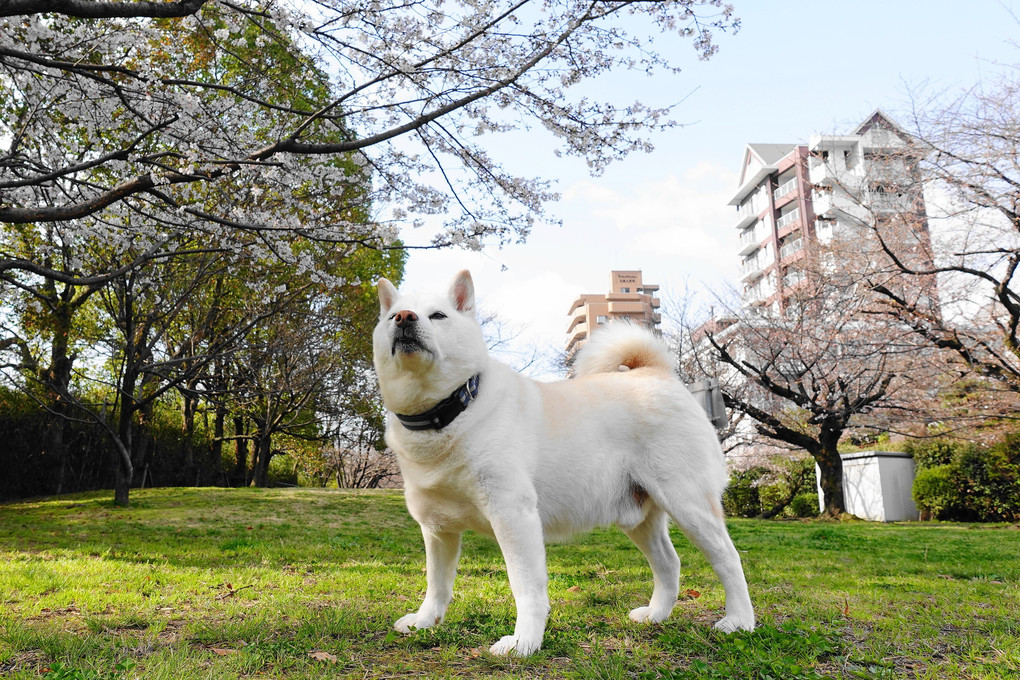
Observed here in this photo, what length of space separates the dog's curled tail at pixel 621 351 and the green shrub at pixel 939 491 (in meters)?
15.0

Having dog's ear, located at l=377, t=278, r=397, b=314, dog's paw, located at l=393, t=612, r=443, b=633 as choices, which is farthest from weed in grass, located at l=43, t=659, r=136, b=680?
dog's ear, located at l=377, t=278, r=397, b=314

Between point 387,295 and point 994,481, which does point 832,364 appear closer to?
point 994,481

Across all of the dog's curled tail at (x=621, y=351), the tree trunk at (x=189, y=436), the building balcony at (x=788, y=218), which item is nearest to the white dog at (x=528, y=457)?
the dog's curled tail at (x=621, y=351)

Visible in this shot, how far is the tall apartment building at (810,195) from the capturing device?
13039 mm

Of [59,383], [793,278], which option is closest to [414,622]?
[59,383]

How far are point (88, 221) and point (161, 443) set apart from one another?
1307 centimetres

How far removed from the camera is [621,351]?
169 inches

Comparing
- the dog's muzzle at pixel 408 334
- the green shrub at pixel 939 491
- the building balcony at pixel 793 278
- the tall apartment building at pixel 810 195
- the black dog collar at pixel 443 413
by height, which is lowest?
the green shrub at pixel 939 491

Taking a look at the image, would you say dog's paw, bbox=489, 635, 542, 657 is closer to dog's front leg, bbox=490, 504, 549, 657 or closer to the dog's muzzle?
dog's front leg, bbox=490, 504, 549, 657

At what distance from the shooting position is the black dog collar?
10.3 feet

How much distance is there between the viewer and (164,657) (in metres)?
2.97

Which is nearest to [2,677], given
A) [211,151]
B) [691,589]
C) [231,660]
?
[231,660]

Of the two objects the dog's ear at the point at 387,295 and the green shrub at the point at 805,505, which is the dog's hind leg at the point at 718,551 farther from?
the green shrub at the point at 805,505

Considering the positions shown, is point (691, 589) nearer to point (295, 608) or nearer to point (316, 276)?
point (295, 608)
